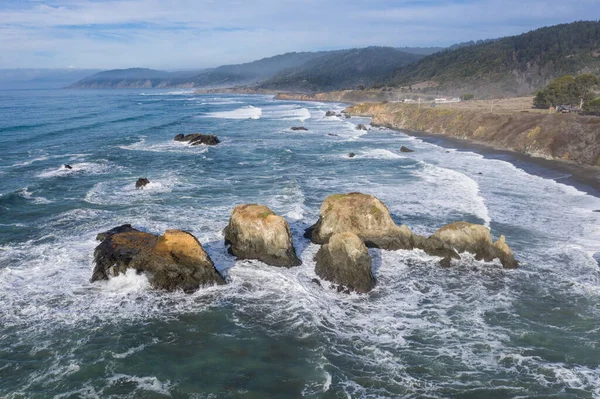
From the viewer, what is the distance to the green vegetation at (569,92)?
216 ft

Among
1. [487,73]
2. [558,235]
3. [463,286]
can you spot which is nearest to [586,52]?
[487,73]

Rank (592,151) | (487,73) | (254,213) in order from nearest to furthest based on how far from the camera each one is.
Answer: (254,213) → (592,151) → (487,73)

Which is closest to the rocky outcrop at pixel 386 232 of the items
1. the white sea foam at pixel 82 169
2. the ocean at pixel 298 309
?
the ocean at pixel 298 309

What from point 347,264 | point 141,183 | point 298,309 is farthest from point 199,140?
point 298,309

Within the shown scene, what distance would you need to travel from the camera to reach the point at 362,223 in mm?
23281

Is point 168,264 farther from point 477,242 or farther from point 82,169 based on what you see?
point 82,169

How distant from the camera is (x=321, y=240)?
23.4 meters

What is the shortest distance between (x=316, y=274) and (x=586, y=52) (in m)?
142

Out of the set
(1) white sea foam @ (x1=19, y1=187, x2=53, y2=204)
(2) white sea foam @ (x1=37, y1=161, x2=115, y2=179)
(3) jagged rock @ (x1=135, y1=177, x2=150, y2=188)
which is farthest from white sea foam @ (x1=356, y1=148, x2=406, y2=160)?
(1) white sea foam @ (x1=19, y1=187, x2=53, y2=204)

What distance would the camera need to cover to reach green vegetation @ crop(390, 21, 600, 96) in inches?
4838

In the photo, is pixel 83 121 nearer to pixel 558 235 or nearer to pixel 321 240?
pixel 321 240

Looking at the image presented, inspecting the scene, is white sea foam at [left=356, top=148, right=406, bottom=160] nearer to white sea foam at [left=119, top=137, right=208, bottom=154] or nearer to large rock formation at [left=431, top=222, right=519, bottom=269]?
white sea foam at [left=119, top=137, right=208, bottom=154]

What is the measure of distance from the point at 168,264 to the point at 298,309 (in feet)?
19.2

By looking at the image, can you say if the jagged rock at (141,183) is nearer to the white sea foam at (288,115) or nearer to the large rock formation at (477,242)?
the large rock formation at (477,242)
